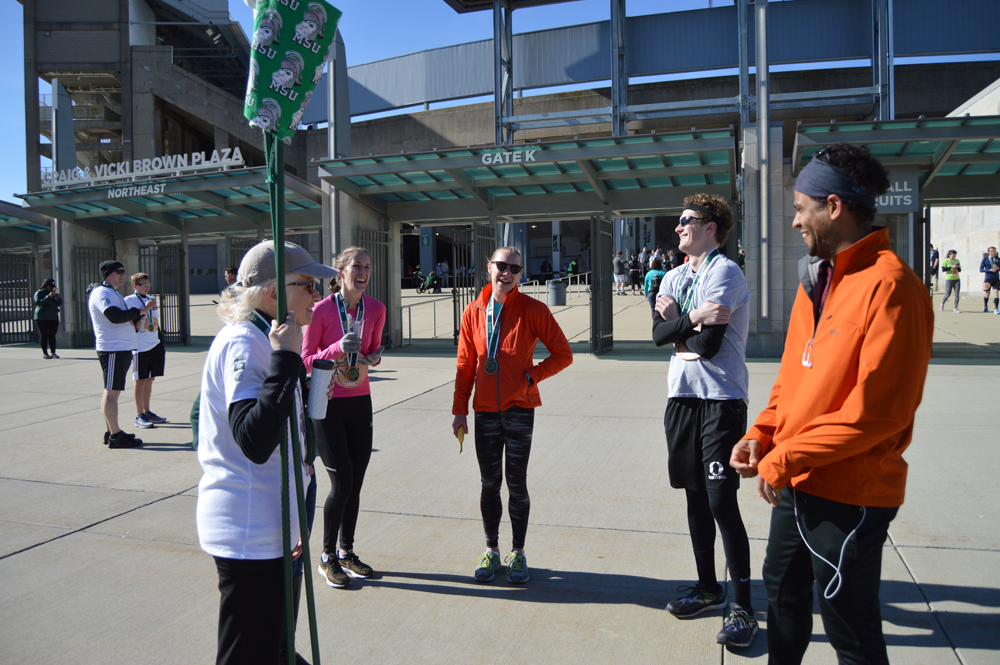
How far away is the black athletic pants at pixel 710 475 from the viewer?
3.01 meters

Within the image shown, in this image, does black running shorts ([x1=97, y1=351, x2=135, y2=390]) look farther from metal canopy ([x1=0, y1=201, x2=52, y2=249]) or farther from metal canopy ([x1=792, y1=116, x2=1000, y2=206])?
metal canopy ([x1=0, y1=201, x2=52, y2=249])

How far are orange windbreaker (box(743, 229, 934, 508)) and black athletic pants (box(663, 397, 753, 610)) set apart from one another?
2.99ft

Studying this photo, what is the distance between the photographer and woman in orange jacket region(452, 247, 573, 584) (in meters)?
3.66

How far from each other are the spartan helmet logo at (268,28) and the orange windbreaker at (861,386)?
1854mm

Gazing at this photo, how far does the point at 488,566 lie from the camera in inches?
144

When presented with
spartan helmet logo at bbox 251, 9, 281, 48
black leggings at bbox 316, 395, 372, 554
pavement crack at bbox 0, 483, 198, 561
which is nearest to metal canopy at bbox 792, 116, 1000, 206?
black leggings at bbox 316, 395, 372, 554

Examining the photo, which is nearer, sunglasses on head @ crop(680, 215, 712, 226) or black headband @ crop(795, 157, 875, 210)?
black headband @ crop(795, 157, 875, 210)

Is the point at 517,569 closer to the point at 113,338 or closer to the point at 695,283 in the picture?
the point at 695,283

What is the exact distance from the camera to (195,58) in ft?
133

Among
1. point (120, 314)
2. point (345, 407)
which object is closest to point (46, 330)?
point (120, 314)

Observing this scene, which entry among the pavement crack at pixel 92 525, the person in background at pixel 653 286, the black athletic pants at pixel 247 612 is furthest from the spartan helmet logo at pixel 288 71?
the pavement crack at pixel 92 525

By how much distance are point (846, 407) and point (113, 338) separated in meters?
7.11

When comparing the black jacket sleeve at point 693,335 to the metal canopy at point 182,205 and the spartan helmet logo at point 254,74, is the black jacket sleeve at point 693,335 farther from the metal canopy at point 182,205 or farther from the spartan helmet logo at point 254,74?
the metal canopy at point 182,205

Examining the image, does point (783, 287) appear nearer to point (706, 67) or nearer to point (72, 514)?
point (706, 67)
